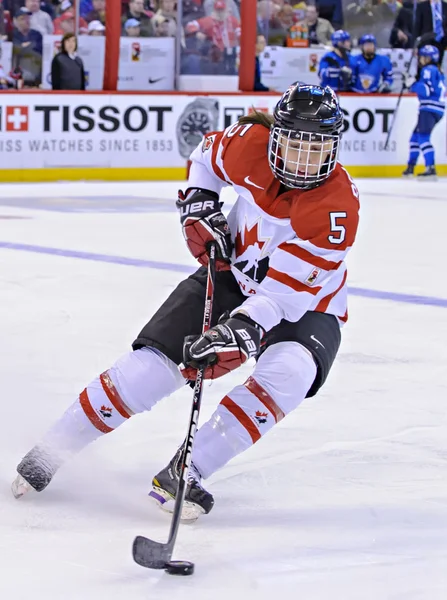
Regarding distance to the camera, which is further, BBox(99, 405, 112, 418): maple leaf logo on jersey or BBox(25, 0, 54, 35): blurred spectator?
BBox(25, 0, 54, 35): blurred spectator

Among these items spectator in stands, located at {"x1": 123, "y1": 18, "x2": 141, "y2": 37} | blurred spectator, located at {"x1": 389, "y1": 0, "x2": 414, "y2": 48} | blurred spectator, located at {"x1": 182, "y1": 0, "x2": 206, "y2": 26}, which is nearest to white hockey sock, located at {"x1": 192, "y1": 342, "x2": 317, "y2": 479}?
spectator in stands, located at {"x1": 123, "y1": 18, "x2": 141, "y2": 37}

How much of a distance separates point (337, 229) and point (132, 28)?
A: 9676 millimetres

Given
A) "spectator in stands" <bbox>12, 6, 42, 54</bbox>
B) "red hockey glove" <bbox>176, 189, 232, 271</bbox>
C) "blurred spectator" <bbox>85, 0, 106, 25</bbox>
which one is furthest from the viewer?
"blurred spectator" <bbox>85, 0, 106, 25</bbox>

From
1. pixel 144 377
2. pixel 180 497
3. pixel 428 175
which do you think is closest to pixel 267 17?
pixel 428 175

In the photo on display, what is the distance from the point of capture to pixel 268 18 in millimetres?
12609

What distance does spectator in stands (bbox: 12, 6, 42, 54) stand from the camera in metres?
11.2

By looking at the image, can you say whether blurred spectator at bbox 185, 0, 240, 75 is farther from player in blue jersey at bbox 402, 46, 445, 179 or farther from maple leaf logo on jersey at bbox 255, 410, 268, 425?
maple leaf logo on jersey at bbox 255, 410, 268, 425

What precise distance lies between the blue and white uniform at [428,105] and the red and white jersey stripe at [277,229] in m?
10.0

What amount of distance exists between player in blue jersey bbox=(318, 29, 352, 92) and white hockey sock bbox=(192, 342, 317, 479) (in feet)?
34.4

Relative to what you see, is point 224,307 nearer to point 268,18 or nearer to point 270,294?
point 270,294

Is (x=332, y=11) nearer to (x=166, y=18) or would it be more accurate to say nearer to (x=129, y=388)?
(x=166, y=18)

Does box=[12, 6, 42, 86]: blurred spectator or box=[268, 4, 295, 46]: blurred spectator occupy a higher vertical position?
box=[268, 4, 295, 46]: blurred spectator

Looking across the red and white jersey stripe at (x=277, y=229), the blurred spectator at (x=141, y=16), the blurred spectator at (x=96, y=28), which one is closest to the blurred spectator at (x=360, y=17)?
the blurred spectator at (x=141, y=16)

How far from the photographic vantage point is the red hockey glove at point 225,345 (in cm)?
243
